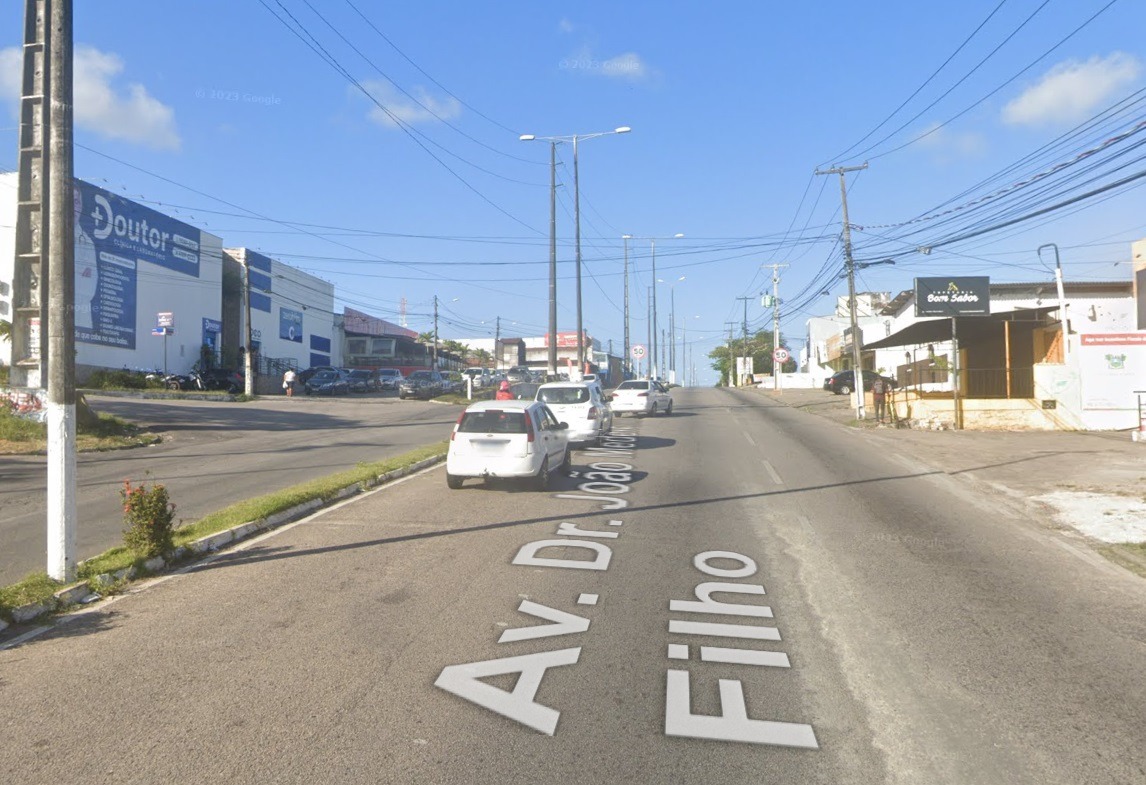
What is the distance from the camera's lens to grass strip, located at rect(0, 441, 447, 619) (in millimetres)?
7009

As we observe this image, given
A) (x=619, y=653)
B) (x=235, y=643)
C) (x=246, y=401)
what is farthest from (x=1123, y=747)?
(x=246, y=401)

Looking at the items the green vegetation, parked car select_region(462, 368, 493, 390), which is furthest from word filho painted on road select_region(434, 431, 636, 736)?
parked car select_region(462, 368, 493, 390)

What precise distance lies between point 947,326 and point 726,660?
1135 inches

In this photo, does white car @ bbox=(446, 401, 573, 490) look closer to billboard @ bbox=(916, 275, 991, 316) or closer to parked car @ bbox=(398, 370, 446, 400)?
billboard @ bbox=(916, 275, 991, 316)

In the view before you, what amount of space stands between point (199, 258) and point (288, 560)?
4499cm

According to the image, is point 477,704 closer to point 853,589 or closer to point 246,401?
point 853,589

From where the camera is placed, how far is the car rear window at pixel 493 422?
13492 millimetres

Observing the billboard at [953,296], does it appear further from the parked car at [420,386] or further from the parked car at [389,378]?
the parked car at [389,378]

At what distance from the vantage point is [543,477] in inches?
546

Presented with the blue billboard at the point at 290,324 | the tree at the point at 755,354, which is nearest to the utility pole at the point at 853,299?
the blue billboard at the point at 290,324

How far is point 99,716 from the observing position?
487 centimetres

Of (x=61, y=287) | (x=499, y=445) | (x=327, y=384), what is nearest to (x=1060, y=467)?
(x=499, y=445)

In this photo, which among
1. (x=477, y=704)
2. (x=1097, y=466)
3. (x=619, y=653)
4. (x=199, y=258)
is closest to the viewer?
(x=477, y=704)

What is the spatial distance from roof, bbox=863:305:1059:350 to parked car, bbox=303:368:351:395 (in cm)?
2836
